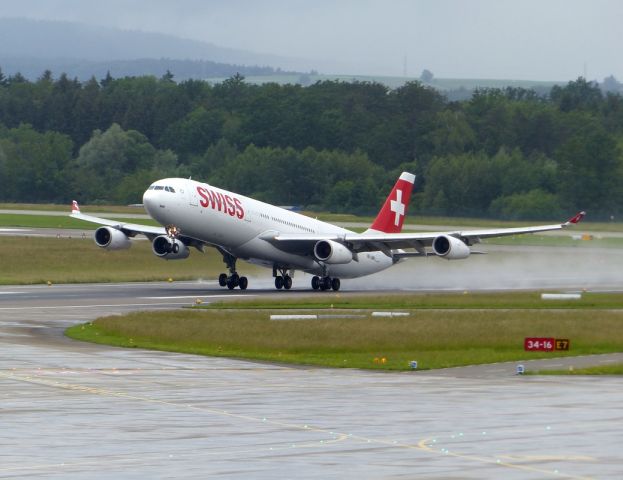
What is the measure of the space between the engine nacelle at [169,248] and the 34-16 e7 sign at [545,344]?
95.7ft

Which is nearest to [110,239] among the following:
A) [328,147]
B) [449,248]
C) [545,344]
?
[449,248]

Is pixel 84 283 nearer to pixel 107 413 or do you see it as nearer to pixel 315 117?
pixel 107 413

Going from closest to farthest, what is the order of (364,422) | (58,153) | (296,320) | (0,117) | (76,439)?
(76,439) < (364,422) < (296,320) < (58,153) < (0,117)

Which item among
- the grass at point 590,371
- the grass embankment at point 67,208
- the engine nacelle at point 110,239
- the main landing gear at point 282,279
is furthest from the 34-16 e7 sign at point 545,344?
the grass embankment at point 67,208

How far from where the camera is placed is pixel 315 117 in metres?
165

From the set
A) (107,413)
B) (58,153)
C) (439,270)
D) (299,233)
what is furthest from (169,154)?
(107,413)

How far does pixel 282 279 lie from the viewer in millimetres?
69062

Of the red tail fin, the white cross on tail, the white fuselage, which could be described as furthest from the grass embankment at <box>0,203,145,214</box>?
the white fuselage

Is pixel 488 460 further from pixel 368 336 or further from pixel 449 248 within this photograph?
pixel 449 248

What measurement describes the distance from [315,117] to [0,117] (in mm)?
55544

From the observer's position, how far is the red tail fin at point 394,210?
2867 inches

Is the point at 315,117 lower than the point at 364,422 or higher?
higher

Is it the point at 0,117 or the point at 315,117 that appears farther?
the point at 0,117

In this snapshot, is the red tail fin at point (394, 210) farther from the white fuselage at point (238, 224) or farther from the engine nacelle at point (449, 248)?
the engine nacelle at point (449, 248)
